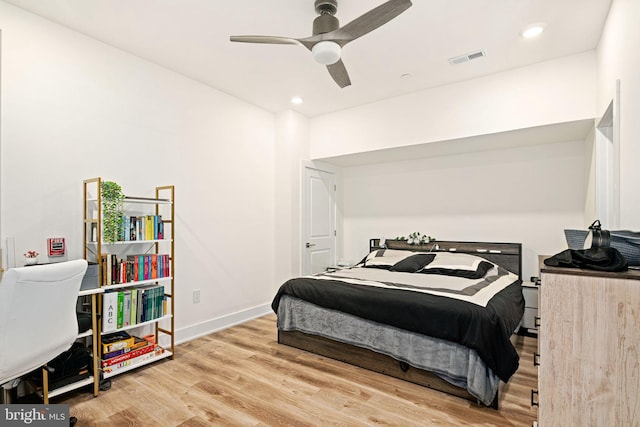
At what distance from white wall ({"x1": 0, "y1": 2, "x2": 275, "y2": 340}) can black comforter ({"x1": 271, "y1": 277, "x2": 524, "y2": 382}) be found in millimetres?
1310

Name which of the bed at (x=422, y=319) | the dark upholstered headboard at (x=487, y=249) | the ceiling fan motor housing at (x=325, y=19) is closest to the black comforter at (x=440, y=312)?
the bed at (x=422, y=319)

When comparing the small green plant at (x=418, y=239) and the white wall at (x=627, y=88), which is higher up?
the white wall at (x=627, y=88)

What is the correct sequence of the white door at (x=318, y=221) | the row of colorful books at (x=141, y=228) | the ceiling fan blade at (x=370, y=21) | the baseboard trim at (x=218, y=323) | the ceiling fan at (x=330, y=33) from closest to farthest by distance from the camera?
the ceiling fan blade at (x=370, y=21)
the ceiling fan at (x=330, y=33)
the row of colorful books at (x=141, y=228)
the baseboard trim at (x=218, y=323)
the white door at (x=318, y=221)

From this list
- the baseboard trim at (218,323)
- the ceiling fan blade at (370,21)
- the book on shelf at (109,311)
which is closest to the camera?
the ceiling fan blade at (370,21)

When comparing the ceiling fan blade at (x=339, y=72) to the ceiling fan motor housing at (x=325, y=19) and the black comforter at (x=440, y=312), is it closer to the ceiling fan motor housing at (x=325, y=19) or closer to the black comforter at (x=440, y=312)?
the ceiling fan motor housing at (x=325, y=19)

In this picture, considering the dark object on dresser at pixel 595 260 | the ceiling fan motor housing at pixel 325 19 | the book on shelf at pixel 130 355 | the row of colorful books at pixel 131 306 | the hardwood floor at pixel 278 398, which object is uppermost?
the ceiling fan motor housing at pixel 325 19

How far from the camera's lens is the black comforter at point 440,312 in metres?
2.20

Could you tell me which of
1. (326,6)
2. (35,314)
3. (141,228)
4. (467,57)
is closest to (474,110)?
(467,57)

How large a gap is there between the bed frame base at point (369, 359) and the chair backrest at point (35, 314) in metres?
1.88

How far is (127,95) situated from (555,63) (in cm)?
407

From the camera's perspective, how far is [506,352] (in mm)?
2188

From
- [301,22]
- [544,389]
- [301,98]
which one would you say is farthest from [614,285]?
[301,98]

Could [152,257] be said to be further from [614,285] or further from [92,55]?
[614,285]

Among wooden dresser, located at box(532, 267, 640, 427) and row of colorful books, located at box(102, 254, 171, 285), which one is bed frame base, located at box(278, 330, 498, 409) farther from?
row of colorful books, located at box(102, 254, 171, 285)
